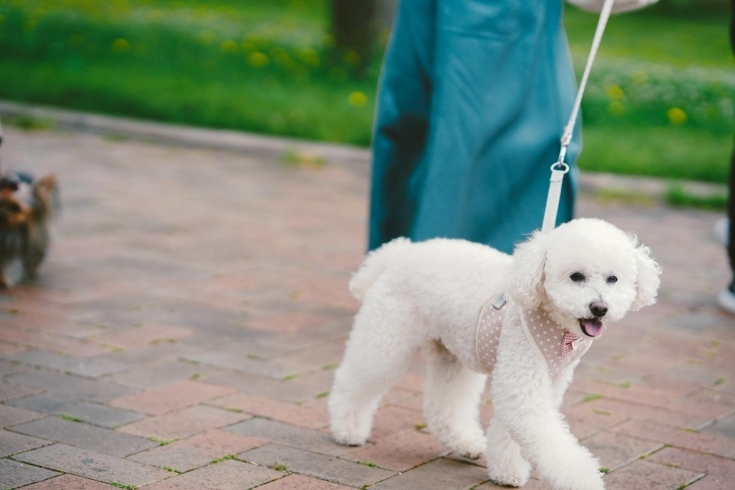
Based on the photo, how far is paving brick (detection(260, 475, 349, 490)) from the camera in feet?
9.48

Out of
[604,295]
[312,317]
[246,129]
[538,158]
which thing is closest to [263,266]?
[312,317]

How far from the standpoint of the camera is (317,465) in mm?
3072

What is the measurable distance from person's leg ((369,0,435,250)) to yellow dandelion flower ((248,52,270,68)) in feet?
25.4

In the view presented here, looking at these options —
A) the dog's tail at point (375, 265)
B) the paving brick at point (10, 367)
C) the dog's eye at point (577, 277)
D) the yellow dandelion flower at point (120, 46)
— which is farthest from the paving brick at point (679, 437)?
the yellow dandelion flower at point (120, 46)

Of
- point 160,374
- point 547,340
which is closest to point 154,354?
point 160,374

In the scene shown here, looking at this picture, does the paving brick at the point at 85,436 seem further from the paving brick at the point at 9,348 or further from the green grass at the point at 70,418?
the paving brick at the point at 9,348

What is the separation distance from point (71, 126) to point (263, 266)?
4.50 m

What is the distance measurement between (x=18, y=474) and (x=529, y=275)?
62.6 inches

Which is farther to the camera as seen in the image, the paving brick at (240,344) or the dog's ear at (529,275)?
the paving brick at (240,344)

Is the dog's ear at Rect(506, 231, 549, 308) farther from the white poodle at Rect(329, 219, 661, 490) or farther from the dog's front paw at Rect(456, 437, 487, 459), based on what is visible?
the dog's front paw at Rect(456, 437, 487, 459)

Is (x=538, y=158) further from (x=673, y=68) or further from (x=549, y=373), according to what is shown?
(x=673, y=68)

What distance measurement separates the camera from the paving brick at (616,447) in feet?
10.6

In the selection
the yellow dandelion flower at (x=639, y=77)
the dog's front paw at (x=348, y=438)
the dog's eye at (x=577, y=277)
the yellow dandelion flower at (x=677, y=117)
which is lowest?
the dog's front paw at (x=348, y=438)

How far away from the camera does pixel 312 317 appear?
473 centimetres
